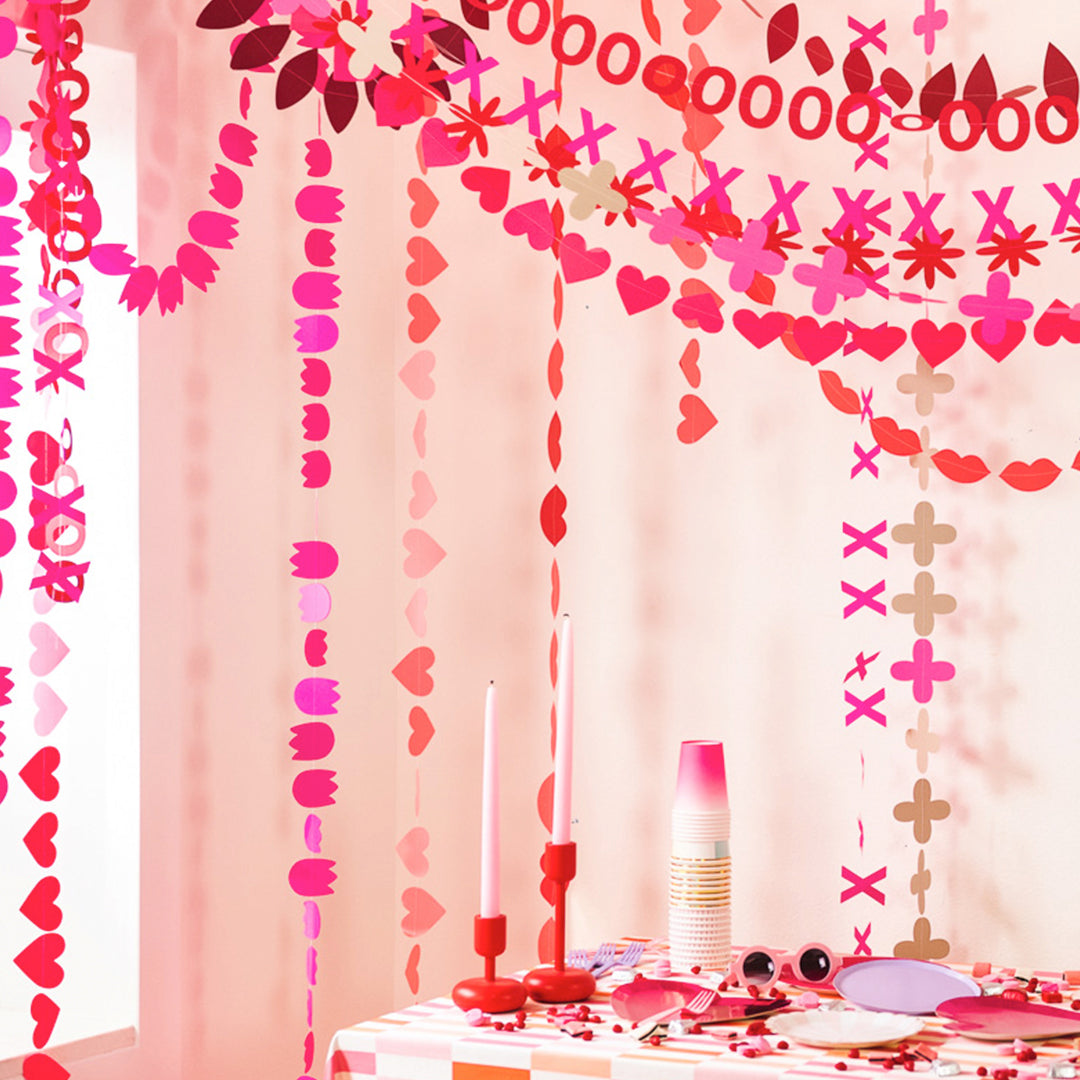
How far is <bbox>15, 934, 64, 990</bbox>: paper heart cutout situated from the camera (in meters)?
1.33

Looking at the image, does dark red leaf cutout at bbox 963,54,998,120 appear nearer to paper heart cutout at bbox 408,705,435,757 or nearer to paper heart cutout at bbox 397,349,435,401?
paper heart cutout at bbox 397,349,435,401

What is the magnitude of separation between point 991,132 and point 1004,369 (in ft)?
1.13

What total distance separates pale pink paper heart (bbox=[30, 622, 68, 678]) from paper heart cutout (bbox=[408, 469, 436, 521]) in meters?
0.85

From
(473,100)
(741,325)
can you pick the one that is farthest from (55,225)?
(741,325)

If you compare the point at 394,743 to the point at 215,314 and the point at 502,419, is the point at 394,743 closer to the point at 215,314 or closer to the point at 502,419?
the point at 502,419

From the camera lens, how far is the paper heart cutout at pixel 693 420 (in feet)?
6.39

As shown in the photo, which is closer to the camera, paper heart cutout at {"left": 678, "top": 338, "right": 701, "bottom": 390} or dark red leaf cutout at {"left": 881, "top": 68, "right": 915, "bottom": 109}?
dark red leaf cutout at {"left": 881, "top": 68, "right": 915, "bottom": 109}

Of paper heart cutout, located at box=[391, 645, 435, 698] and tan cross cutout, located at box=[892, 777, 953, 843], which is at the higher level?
paper heart cutout, located at box=[391, 645, 435, 698]

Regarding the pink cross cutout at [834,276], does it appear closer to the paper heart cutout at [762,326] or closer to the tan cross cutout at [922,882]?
the paper heart cutout at [762,326]

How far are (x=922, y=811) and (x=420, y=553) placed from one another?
82 centimetres

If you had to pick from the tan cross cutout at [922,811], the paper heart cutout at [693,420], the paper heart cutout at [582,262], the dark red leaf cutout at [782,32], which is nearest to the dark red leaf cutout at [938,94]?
the dark red leaf cutout at [782,32]

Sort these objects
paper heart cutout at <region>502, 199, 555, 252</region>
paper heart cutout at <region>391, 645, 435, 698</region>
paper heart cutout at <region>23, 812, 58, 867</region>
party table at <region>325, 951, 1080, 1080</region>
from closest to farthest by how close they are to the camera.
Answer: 1. party table at <region>325, 951, 1080, 1080</region>
2. paper heart cutout at <region>23, 812, 58, 867</region>
3. paper heart cutout at <region>502, 199, 555, 252</region>
4. paper heart cutout at <region>391, 645, 435, 698</region>

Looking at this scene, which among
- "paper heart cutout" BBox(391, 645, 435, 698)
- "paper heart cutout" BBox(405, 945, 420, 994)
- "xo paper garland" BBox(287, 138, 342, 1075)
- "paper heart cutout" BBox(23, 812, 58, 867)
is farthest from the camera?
"paper heart cutout" BBox(405, 945, 420, 994)

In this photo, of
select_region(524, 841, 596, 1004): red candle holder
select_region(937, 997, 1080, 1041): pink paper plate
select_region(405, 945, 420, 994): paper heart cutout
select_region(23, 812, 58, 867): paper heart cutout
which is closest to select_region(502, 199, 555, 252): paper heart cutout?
select_region(524, 841, 596, 1004): red candle holder
